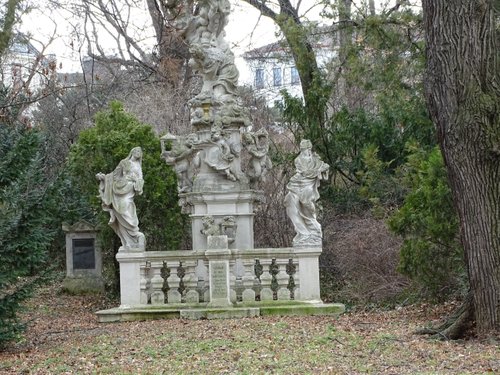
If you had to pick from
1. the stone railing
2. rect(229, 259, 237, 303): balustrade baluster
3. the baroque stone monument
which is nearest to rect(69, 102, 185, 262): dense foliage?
the baroque stone monument

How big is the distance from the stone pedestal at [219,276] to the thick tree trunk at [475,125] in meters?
5.18

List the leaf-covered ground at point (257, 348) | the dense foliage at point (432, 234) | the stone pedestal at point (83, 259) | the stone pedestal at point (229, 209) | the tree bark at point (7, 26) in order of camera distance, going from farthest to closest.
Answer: the stone pedestal at point (83, 259) < the stone pedestal at point (229, 209) < the dense foliage at point (432, 234) < the tree bark at point (7, 26) < the leaf-covered ground at point (257, 348)

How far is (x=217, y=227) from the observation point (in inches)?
606

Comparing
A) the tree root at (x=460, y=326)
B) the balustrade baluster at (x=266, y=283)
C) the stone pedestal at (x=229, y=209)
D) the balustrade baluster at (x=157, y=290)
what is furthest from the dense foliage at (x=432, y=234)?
the balustrade baluster at (x=157, y=290)

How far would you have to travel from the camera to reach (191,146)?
16547 mm

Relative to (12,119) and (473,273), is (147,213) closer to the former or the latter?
(12,119)

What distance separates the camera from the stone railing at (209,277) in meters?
15.2

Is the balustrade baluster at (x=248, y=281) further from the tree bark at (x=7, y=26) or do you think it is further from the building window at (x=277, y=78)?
the building window at (x=277, y=78)

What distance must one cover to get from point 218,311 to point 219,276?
0.65 metres

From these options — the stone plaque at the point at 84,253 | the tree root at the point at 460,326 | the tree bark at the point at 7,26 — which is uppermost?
the tree bark at the point at 7,26

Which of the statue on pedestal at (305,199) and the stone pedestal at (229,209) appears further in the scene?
the stone pedestal at (229,209)

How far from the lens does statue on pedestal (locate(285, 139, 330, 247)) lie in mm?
15250

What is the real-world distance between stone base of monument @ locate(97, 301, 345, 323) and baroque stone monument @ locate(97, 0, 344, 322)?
2 centimetres

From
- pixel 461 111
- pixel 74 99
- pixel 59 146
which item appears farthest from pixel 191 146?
pixel 74 99
